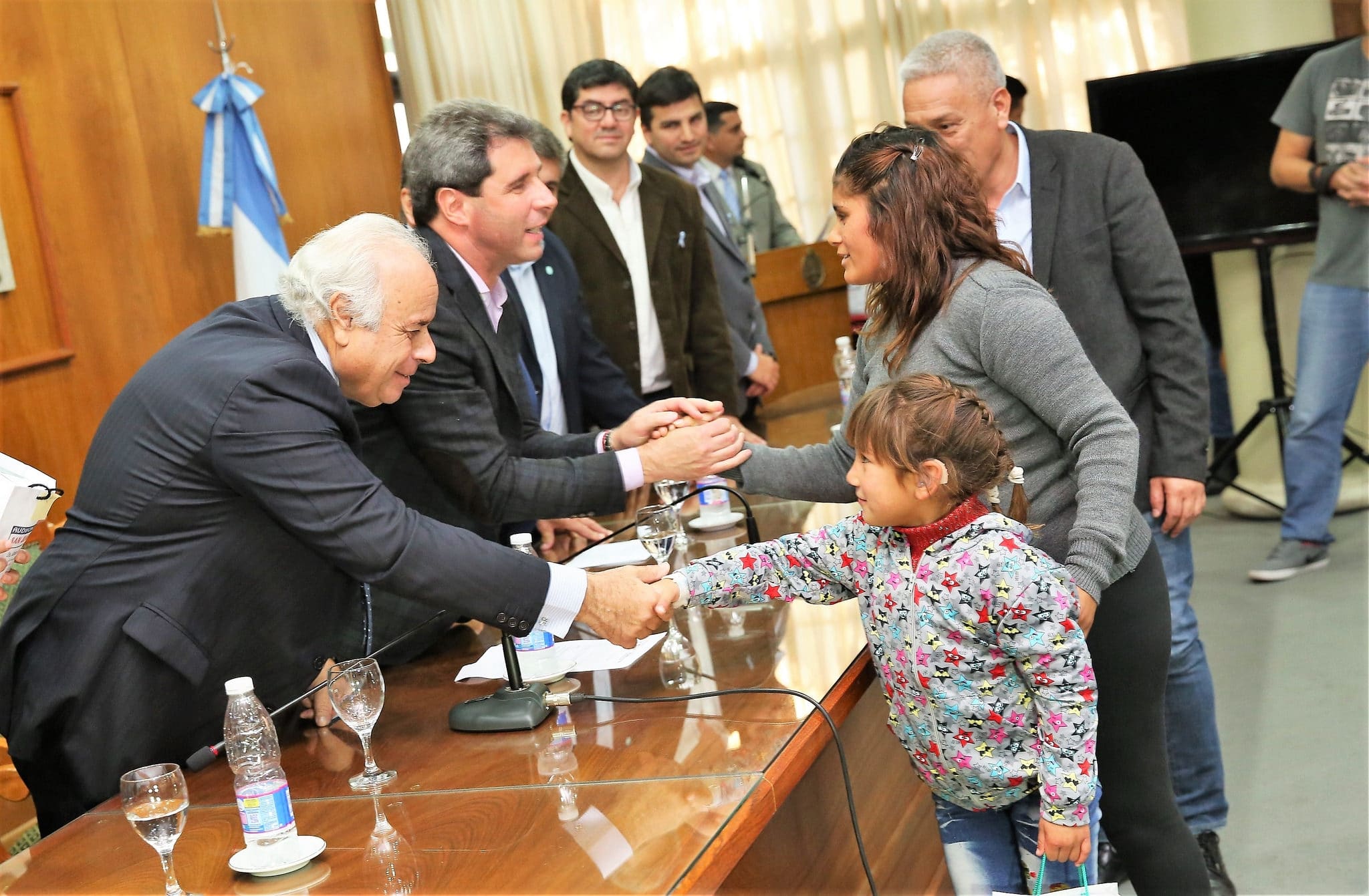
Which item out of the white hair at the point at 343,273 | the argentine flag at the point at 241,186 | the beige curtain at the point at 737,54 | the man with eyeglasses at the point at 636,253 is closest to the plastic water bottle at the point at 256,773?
the white hair at the point at 343,273

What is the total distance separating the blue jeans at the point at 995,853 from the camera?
72.9 inches

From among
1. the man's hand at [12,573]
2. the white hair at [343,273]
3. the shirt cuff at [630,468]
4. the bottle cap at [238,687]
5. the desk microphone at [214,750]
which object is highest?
the white hair at [343,273]

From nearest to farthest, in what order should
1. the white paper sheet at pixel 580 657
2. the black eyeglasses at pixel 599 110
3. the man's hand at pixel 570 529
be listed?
Answer: the white paper sheet at pixel 580 657 → the man's hand at pixel 570 529 → the black eyeglasses at pixel 599 110

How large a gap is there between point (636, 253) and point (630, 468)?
6.23 ft

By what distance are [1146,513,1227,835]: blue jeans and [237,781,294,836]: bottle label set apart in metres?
1.70

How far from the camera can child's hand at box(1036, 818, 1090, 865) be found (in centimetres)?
167

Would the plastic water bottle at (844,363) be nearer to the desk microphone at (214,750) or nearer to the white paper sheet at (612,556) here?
the white paper sheet at (612,556)

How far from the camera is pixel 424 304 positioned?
1925 millimetres

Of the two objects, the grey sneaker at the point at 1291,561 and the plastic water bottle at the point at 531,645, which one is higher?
the plastic water bottle at the point at 531,645

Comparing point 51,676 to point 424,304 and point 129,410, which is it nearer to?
point 129,410

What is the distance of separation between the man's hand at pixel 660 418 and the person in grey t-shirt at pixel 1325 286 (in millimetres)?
2838

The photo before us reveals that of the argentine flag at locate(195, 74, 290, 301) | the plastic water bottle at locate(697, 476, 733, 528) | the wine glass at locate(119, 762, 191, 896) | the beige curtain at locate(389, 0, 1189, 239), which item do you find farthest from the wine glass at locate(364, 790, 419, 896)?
the beige curtain at locate(389, 0, 1189, 239)

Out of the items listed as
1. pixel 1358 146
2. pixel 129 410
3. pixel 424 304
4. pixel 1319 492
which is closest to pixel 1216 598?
pixel 1319 492

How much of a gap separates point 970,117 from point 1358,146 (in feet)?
8.78
